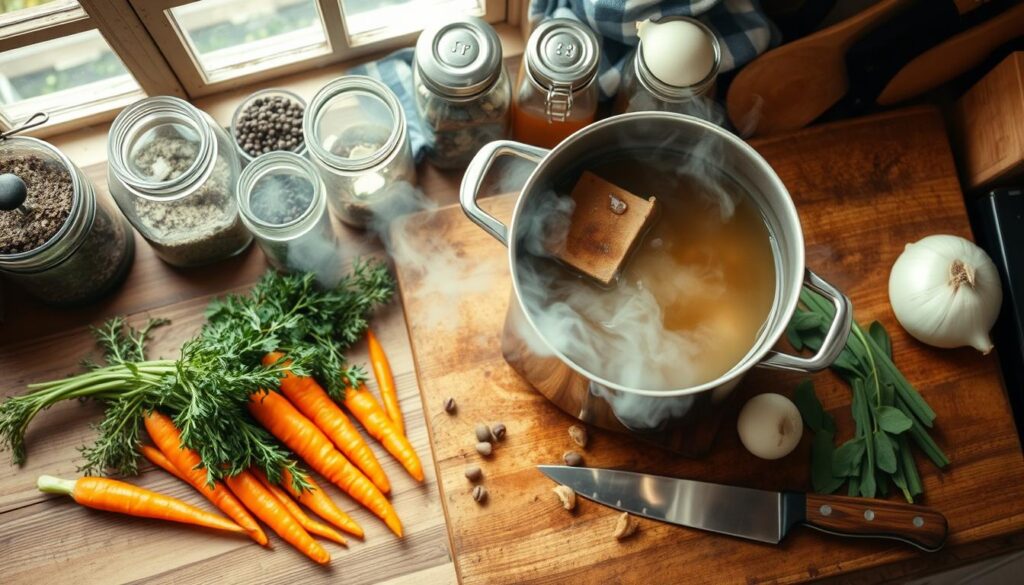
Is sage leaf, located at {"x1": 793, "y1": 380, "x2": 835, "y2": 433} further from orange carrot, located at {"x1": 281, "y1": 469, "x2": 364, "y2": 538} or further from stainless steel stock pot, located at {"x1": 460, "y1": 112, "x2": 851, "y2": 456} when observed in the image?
orange carrot, located at {"x1": 281, "y1": 469, "x2": 364, "y2": 538}

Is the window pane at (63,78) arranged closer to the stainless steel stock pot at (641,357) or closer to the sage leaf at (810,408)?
the stainless steel stock pot at (641,357)

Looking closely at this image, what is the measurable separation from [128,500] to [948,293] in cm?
110

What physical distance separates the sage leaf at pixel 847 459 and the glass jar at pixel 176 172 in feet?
2.82

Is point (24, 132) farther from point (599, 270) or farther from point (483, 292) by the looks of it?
point (599, 270)

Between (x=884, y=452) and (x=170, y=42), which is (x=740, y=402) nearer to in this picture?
(x=884, y=452)

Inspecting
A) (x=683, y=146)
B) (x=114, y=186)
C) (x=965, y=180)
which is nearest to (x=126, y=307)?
(x=114, y=186)

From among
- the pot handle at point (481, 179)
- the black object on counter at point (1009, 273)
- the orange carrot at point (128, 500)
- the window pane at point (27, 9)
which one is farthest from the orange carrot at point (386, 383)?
the black object on counter at point (1009, 273)

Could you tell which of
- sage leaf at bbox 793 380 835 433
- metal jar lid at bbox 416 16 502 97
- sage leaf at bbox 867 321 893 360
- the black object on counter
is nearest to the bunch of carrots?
metal jar lid at bbox 416 16 502 97

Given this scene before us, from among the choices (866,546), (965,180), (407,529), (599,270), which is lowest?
(407,529)

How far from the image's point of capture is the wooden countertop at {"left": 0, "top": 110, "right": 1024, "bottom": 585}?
1.02 meters

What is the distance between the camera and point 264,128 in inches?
46.9

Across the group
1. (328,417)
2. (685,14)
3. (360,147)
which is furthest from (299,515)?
(685,14)

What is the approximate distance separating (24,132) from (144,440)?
0.51 meters

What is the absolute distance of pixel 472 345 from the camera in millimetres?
1095
